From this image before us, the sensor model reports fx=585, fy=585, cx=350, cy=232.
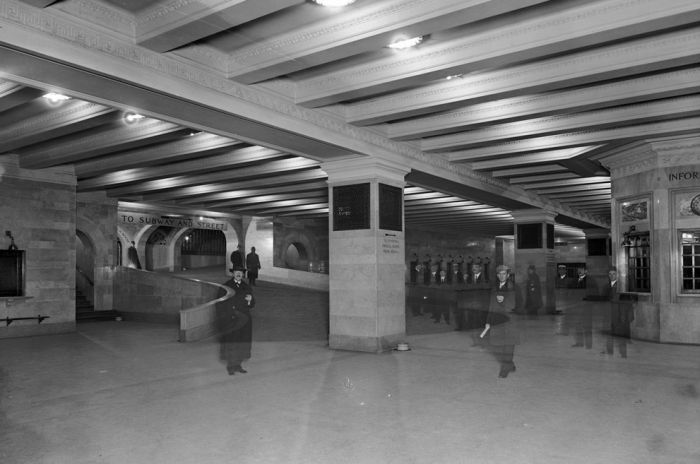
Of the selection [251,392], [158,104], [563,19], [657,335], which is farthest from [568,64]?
[657,335]

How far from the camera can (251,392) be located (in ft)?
23.6

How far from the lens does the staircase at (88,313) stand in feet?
56.4

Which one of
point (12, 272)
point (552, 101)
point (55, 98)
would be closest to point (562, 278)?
point (552, 101)

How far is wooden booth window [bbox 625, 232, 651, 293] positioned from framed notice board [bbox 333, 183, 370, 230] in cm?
584

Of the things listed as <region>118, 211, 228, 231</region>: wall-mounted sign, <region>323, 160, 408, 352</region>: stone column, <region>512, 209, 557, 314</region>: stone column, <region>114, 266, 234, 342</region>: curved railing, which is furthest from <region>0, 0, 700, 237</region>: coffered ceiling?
<region>118, 211, 228, 231</region>: wall-mounted sign

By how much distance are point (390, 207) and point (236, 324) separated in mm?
5073

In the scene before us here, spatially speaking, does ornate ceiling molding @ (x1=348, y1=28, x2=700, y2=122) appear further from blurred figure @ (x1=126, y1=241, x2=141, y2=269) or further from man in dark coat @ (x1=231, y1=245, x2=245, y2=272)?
blurred figure @ (x1=126, y1=241, x2=141, y2=269)

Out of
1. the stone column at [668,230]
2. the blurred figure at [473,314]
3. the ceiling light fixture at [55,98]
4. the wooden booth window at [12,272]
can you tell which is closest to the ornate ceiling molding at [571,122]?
the stone column at [668,230]

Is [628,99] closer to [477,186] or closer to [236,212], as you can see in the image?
[477,186]

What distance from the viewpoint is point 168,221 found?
2469 cm

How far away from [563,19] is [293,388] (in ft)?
17.6

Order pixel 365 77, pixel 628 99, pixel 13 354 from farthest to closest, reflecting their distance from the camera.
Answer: pixel 13 354, pixel 628 99, pixel 365 77

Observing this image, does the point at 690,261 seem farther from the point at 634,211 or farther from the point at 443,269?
the point at 443,269

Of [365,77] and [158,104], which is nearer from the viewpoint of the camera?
[158,104]
